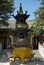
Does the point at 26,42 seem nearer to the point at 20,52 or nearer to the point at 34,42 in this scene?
the point at 20,52

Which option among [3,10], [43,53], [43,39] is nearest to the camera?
[43,53]

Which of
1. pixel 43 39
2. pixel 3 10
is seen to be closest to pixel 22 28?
pixel 3 10

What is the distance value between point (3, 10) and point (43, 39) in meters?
7.85

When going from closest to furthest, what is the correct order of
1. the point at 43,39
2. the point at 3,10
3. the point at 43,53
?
the point at 43,53
the point at 3,10
the point at 43,39

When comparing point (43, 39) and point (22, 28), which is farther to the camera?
point (43, 39)

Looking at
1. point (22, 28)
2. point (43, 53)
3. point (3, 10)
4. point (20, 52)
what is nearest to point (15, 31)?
point (22, 28)

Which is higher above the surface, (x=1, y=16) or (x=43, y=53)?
(x=1, y=16)

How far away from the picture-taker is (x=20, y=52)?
15.0 m

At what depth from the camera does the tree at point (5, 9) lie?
23.8 metres

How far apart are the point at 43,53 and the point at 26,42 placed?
713 cm

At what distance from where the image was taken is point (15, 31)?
1522cm

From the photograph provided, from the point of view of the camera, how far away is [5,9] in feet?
81.0

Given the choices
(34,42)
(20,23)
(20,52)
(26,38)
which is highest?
(20,23)

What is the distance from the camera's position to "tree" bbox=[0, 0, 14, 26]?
2378cm
